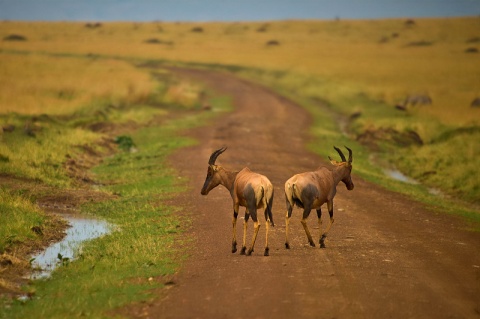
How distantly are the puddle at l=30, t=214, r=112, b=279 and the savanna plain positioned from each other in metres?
0.20

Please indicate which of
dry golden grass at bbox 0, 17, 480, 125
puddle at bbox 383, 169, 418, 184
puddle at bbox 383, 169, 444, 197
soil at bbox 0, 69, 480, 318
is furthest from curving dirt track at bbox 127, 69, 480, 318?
dry golden grass at bbox 0, 17, 480, 125

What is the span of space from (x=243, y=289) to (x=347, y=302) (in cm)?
147

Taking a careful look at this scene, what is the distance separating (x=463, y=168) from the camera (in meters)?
23.8

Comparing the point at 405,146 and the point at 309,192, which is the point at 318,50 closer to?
the point at 405,146

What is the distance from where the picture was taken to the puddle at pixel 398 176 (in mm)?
24889

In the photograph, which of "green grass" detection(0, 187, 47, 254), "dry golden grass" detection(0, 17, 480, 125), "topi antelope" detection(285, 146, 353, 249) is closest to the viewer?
"topi antelope" detection(285, 146, 353, 249)

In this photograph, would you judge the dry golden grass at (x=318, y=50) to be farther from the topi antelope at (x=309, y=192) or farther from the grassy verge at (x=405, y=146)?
the topi antelope at (x=309, y=192)

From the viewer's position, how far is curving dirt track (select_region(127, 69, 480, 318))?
9773 mm

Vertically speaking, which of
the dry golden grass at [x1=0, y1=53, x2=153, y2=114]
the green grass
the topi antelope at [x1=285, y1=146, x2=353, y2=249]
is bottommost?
the green grass

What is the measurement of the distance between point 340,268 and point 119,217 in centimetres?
646

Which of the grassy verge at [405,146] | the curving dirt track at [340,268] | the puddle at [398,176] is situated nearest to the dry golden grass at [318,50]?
the grassy verge at [405,146]

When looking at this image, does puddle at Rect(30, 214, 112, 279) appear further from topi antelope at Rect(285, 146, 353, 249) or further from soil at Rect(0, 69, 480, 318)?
topi antelope at Rect(285, 146, 353, 249)

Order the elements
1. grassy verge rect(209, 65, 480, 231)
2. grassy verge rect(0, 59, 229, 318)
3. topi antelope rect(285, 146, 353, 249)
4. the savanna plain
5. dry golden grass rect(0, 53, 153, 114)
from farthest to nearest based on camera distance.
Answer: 1. dry golden grass rect(0, 53, 153, 114)
2. grassy verge rect(209, 65, 480, 231)
3. topi antelope rect(285, 146, 353, 249)
4. the savanna plain
5. grassy verge rect(0, 59, 229, 318)

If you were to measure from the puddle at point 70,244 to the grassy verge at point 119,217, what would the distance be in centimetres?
25
